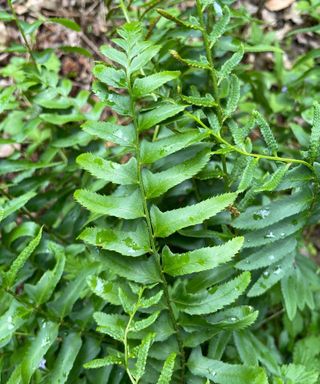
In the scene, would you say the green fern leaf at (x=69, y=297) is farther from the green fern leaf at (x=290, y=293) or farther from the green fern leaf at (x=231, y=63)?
the green fern leaf at (x=231, y=63)

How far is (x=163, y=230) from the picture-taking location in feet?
5.65

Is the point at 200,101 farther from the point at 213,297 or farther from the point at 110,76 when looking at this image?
the point at 213,297

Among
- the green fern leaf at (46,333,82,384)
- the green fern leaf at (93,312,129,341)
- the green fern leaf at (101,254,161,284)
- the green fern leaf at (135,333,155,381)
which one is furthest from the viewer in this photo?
the green fern leaf at (46,333,82,384)

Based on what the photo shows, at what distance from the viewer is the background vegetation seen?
68.6 inches

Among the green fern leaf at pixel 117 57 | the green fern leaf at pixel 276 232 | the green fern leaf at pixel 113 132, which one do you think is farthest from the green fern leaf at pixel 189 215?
the green fern leaf at pixel 117 57

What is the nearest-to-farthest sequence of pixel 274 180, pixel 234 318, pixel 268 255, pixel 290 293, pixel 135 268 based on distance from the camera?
1. pixel 274 180
2. pixel 135 268
3. pixel 234 318
4. pixel 268 255
5. pixel 290 293

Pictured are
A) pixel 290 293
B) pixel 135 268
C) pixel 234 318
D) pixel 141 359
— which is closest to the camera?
pixel 141 359

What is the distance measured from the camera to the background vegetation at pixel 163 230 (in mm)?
1741

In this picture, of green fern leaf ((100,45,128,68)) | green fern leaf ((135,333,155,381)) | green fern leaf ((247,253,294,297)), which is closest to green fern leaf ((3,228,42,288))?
green fern leaf ((135,333,155,381))

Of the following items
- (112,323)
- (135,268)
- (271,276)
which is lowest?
(271,276)

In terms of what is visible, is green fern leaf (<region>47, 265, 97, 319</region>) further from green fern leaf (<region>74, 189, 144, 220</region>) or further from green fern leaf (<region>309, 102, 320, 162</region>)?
green fern leaf (<region>309, 102, 320, 162</region>)

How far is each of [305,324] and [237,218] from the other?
108cm

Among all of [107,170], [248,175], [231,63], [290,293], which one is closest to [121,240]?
[107,170]

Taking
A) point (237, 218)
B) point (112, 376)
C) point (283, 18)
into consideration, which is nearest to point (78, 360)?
point (112, 376)
